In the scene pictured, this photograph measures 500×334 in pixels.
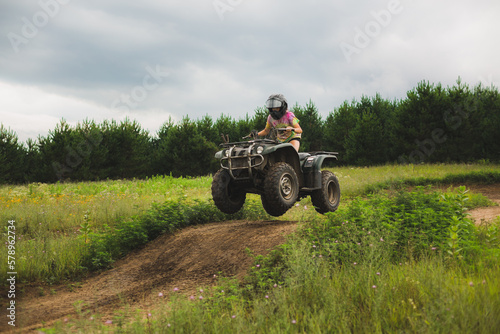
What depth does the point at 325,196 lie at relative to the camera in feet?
25.6

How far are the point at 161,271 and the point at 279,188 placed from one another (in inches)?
99.0

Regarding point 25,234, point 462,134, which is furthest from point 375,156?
point 25,234

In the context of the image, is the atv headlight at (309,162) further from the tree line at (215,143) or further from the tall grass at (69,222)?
the tree line at (215,143)

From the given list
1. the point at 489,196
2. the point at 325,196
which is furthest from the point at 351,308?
the point at 489,196

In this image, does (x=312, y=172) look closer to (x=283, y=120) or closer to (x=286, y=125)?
(x=286, y=125)

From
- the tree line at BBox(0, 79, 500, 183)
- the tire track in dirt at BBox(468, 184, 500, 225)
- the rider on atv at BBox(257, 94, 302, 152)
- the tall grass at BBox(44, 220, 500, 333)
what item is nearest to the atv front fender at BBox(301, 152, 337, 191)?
the rider on atv at BBox(257, 94, 302, 152)

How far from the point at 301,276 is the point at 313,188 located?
10.5 feet

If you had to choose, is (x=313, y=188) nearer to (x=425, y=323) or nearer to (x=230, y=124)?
(x=425, y=323)

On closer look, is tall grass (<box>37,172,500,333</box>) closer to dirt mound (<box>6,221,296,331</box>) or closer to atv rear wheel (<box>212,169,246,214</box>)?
dirt mound (<box>6,221,296,331</box>)

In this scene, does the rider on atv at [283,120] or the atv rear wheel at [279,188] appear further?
the rider on atv at [283,120]

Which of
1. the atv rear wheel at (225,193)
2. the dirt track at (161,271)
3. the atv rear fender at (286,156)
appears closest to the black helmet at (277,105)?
the atv rear fender at (286,156)

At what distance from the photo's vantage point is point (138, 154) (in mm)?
30547

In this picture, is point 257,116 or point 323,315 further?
point 257,116

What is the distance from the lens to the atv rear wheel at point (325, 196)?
7.78 meters
